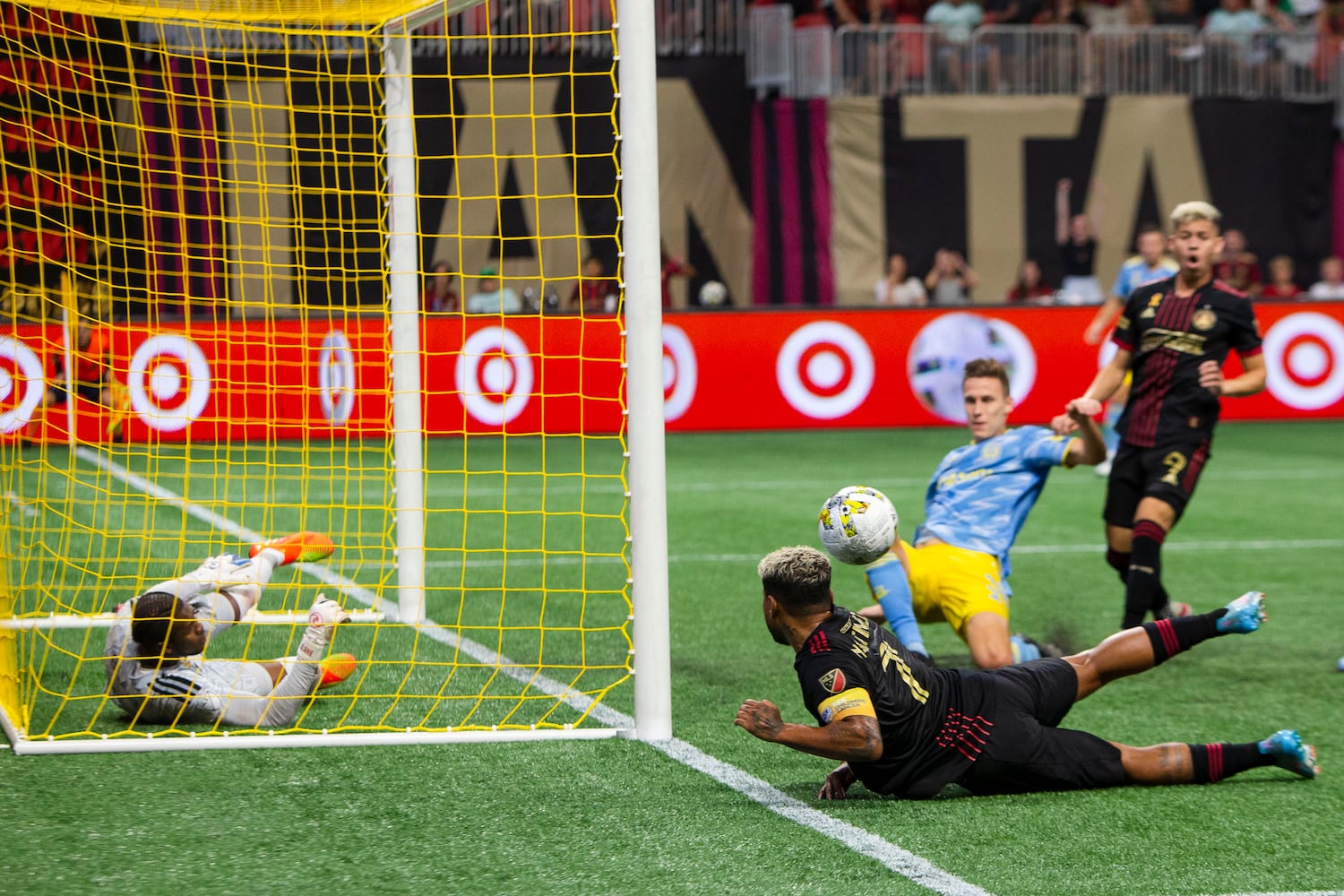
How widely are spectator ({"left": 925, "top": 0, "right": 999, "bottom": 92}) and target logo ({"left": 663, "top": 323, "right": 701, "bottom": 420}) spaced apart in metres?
7.98

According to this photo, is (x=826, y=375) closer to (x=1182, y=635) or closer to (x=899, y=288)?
(x=899, y=288)

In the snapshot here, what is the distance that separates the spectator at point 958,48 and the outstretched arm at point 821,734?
65.2ft

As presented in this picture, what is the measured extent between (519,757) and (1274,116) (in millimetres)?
21564

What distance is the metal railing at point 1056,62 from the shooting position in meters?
22.2

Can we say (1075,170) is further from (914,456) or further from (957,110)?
(914,456)

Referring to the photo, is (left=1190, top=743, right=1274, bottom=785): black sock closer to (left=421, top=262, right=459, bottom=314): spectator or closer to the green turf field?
the green turf field

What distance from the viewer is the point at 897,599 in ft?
19.6

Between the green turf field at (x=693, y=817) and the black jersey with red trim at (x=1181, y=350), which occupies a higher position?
the black jersey with red trim at (x=1181, y=350)

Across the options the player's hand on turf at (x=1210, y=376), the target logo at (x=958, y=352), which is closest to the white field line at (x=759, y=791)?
the player's hand on turf at (x=1210, y=376)

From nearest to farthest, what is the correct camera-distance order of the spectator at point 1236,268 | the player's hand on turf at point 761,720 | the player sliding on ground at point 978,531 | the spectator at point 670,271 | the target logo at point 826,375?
the player's hand on turf at point 761,720, the player sliding on ground at point 978,531, the target logo at point 826,375, the spectator at point 670,271, the spectator at point 1236,268

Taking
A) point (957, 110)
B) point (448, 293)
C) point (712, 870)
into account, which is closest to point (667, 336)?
point (448, 293)

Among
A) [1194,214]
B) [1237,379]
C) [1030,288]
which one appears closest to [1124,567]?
[1237,379]

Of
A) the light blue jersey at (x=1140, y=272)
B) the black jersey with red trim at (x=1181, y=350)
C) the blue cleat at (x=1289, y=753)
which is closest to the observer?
the blue cleat at (x=1289, y=753)

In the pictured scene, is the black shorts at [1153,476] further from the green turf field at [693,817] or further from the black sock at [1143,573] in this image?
the green turf field at [693,817]
